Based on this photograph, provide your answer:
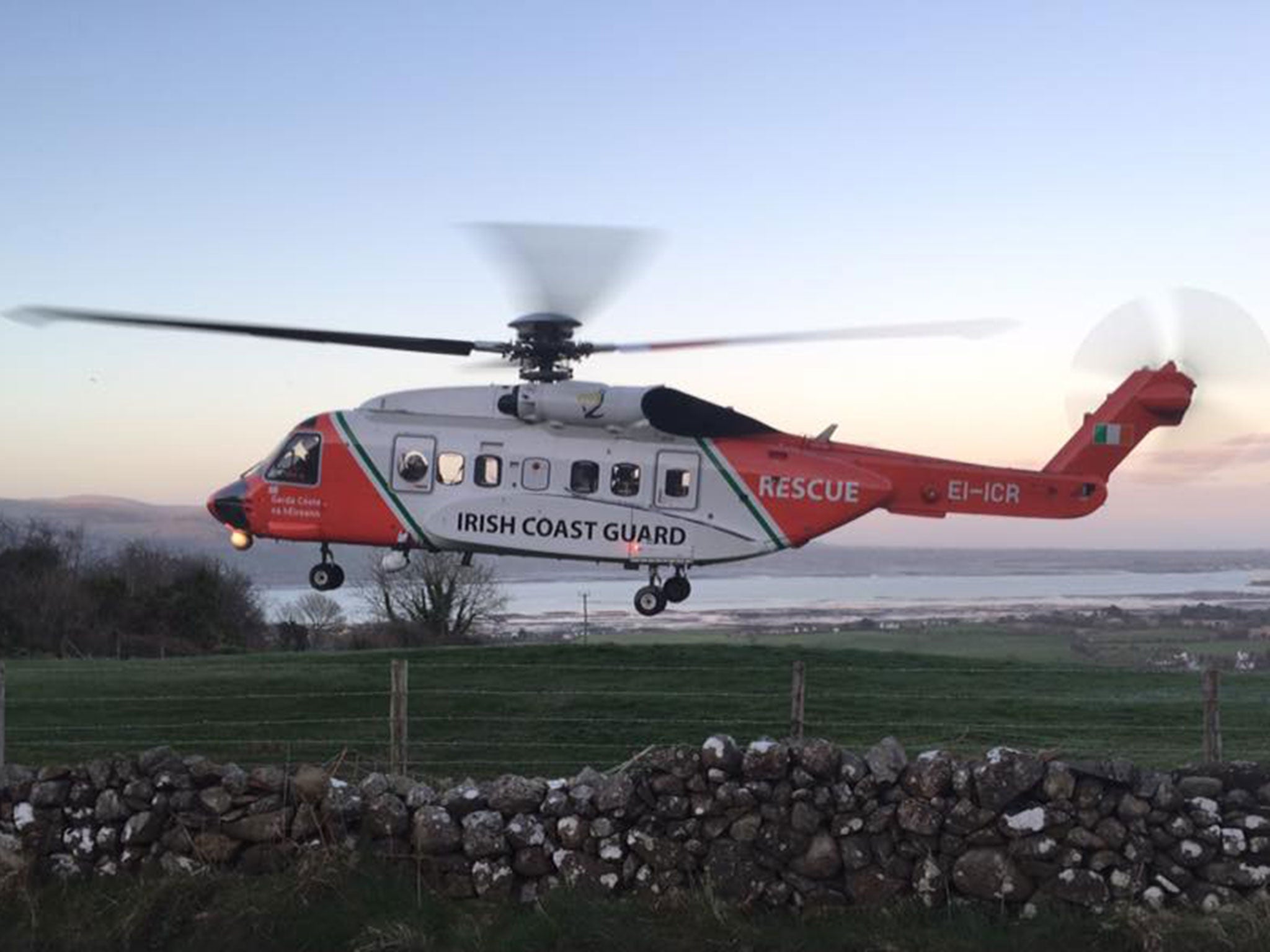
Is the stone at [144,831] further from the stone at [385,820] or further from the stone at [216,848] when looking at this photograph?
the stone at [385,820]

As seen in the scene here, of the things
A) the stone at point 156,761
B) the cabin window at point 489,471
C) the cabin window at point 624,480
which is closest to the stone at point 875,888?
the cabin window at point 624,480

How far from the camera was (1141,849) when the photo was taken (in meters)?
9.23

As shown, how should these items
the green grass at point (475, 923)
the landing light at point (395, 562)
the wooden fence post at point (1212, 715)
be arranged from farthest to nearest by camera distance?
the landing light at point (395, 562), the wooden fence post at point (1212, 715), the green grass at point (475, 923)

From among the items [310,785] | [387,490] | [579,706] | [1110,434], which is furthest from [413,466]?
[1110,434]

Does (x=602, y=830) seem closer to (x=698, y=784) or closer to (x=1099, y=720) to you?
(x=698, y=784)

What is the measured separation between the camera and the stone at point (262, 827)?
1010 centimetres

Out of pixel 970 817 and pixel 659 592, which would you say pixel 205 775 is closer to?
pixel 659 592

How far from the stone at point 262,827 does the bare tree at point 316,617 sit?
29684mm

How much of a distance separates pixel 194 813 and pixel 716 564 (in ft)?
18.0

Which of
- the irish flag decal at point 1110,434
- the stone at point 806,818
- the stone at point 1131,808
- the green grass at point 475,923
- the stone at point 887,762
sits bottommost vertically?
the green grass at point 475,923

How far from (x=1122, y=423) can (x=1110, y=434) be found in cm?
17

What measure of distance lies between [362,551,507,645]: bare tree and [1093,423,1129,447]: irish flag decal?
65.6 feet

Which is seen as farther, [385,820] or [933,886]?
[385,820]

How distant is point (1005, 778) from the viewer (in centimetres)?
934
